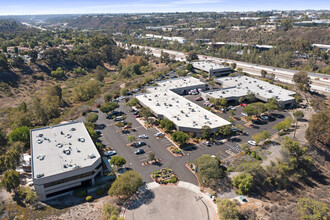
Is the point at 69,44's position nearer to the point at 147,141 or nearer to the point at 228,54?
the point at 228,54

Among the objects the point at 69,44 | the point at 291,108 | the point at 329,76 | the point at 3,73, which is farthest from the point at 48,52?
the point at 329,76

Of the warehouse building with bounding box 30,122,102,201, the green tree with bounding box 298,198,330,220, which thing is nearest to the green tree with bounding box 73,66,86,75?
the warehouse building with bounding box 30,122,102,201

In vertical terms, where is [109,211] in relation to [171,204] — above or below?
above

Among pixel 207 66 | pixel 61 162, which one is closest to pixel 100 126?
pixel 61 162

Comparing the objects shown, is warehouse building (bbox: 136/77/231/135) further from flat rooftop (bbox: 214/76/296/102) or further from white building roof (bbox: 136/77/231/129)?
flat rooftop (bbox: 214/76/296/102)

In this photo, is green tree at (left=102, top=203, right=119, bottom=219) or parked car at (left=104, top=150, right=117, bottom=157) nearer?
green tree at (left=102, top=203, right=119, bottom=219)

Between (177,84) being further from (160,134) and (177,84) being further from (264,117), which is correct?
(160,134)
